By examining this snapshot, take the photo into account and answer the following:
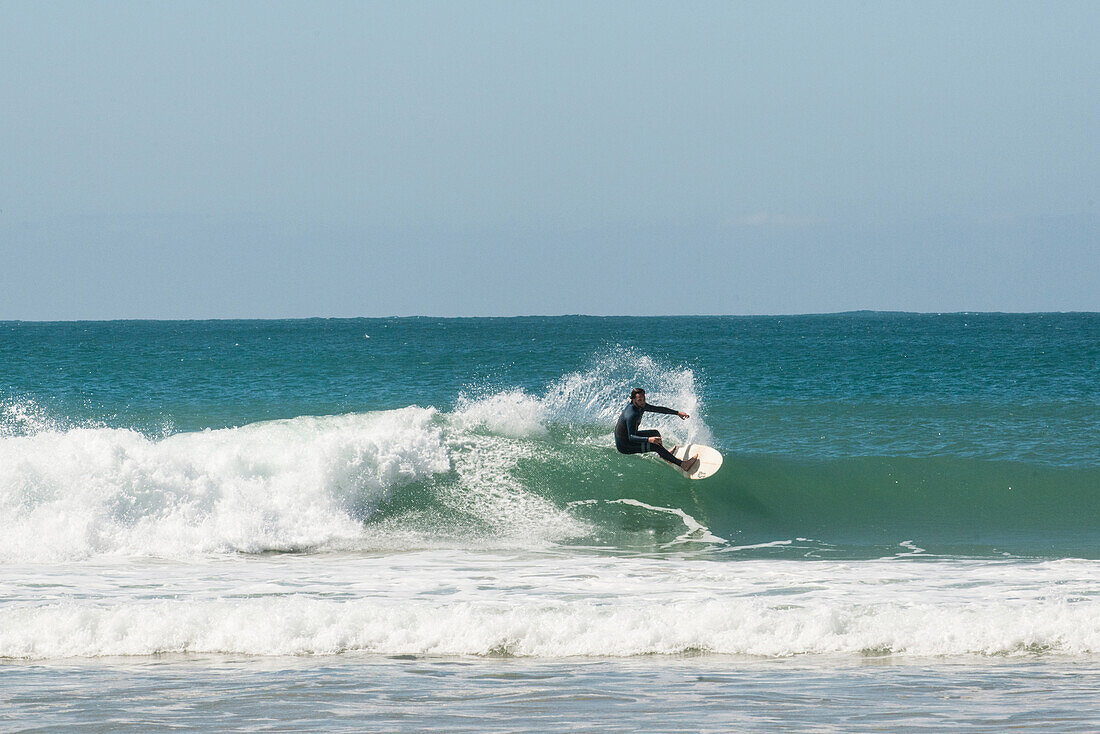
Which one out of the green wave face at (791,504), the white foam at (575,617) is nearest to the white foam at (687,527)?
the green wave face at (791,504)

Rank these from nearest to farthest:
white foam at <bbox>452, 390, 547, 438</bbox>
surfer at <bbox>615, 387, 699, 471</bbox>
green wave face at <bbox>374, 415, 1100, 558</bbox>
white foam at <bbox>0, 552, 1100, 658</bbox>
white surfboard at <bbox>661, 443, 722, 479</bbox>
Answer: white foam at <bbox>0, 552, 1100, 658</bbox> → green wave face at <bbox>374, 415, 1100, 558</bbox> → surfer at <bbox>615, 387, 699, 471</bbox> → white surfboard at <bbox>661, 443, 722, 479</bbox> → white foam at <bbox>452, 390, 547, 438</bbox>

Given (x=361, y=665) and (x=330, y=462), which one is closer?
(x=361, y=665)

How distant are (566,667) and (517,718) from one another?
56.8 inches

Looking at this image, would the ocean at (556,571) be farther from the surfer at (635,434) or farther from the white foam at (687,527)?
the surfer at (635,434)

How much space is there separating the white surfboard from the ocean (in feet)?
1.08

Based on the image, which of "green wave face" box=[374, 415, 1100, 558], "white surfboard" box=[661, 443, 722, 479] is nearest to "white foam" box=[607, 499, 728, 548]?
"green wave face" box=[374, 415, 1100, 558]

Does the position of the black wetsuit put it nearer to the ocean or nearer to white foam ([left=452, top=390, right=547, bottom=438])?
the ocean

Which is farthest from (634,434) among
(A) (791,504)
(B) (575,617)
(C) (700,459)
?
(B) (575,617)

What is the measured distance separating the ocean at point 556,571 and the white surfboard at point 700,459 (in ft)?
1.08

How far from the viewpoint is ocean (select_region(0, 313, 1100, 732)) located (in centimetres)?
676

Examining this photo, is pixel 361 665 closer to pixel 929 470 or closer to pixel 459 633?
pixel 459 633

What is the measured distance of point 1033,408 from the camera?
25.7 metres

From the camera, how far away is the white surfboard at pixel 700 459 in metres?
16.1

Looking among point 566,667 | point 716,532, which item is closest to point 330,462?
point 716,532
